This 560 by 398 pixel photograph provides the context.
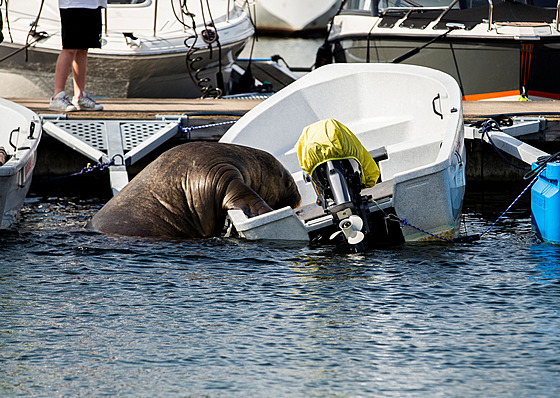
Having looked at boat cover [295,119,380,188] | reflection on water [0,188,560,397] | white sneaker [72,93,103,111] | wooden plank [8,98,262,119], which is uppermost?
boat cover [295,119,380,188]

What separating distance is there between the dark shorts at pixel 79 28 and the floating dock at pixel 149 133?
75 cm

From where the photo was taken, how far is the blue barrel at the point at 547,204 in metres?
6.47

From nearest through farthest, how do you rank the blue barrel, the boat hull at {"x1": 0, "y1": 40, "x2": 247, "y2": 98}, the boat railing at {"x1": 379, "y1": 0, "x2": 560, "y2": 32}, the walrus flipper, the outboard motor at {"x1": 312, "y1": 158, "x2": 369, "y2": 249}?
the outboard motor at {"x1": 312, "y1": 158, "x2": 369, "y2": 249}, the blue barrel, the walrus flipper, the boat railing at {"x1": 379, "y1": 0, "x2": 560, "y2": 32}, the boat hull at {"x1": 0, "y1": 40, "x2": 247, "y2": 98}

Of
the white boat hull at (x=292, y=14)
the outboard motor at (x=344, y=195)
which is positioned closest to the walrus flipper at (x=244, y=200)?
the outboard motor at (x=344, y=195)

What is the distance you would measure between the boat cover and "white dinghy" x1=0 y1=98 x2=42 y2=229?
2210 millimetres

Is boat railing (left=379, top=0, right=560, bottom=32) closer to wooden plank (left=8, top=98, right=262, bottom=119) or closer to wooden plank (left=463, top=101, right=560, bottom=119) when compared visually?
wooden plank (left=463, top=101, right=560, bottom=119)

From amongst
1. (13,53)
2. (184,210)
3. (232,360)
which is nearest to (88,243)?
(184,210)

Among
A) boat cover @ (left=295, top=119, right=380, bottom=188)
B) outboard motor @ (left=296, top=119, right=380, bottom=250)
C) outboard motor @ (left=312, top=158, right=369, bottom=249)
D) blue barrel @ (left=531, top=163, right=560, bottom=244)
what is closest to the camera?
outboard motor @ (left=312, top=158, right=369, bottom=249)

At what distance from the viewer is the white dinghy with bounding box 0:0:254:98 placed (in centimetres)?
1224

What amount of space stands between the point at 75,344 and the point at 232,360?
0.83 meters

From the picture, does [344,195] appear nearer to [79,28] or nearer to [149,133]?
[149,133]

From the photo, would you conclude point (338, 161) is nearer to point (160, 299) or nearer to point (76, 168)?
point (160, 299)

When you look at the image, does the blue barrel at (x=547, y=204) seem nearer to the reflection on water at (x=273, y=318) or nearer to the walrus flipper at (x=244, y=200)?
the reflection on water at (x=273, y=318)

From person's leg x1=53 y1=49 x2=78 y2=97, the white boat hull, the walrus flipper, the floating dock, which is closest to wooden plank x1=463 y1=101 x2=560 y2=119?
the floating dock
